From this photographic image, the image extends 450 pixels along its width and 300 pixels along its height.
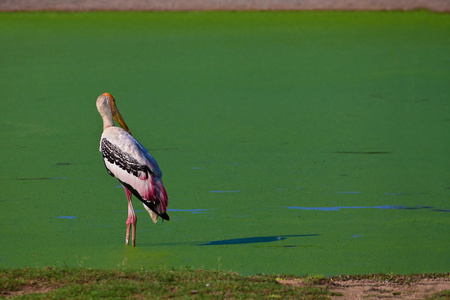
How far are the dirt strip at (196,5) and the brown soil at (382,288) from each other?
35.5 ft

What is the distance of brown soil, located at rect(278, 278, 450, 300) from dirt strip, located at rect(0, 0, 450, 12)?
10.8 m

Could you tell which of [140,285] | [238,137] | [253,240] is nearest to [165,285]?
[140,285]

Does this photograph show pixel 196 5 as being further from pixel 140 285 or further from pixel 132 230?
pixel 140 285

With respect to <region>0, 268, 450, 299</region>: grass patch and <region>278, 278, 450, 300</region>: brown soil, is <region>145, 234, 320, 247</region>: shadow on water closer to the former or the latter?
<region>0, 268, 450, 299</region>: grass patch

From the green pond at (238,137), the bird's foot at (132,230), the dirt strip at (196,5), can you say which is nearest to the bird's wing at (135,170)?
the bird's foot at (132,230)

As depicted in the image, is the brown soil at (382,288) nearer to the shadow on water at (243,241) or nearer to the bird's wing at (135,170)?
the shadow on water at (243,241)

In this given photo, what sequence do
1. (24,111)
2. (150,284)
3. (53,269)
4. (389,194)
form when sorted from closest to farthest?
(150,284)
(53,269)
(389,194)
(24,111)

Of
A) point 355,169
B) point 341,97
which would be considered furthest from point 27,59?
point 355,169

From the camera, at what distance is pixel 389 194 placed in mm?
7230

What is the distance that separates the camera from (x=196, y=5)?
15133 millimetres

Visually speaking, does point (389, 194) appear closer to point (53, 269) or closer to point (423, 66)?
point (53, 269)

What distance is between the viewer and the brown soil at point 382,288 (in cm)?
447

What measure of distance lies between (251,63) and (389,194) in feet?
20.6

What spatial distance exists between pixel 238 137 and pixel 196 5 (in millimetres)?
6219
